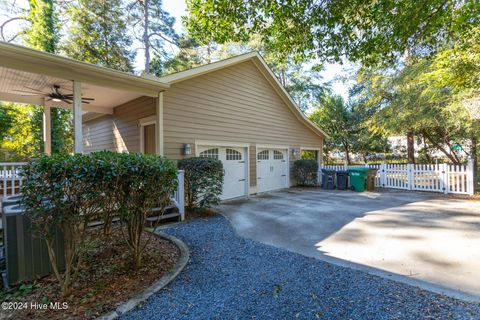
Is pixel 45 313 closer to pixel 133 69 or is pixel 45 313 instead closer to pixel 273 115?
pixel 273 115

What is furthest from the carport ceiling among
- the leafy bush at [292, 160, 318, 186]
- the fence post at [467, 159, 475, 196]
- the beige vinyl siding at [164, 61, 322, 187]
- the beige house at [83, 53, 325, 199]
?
the fence post at [467, 159, 475, 196]

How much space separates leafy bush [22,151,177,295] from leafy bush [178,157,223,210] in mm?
2977

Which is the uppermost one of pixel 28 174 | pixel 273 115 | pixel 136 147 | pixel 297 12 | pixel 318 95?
pixel 318 95

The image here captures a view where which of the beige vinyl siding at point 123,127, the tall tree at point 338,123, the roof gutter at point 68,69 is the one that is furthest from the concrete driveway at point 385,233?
the tall tree at point 338,123

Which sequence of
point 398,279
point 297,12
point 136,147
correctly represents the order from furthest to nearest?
point 136,147 < point 297,12 < point 398,279

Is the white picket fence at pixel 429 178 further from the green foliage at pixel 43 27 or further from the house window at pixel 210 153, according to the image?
the green foliage at pixel 43 27

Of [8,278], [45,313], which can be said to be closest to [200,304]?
[45,313]

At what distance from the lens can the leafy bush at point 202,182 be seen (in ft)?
19.7

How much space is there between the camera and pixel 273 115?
10.2 metres

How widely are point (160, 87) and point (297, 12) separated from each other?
373 cm

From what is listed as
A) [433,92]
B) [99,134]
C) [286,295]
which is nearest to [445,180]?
[433,92]

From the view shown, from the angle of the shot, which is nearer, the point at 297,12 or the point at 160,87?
the point at 297,12

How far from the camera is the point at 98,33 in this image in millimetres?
14617

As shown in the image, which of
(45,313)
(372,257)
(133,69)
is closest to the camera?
(45,313)
